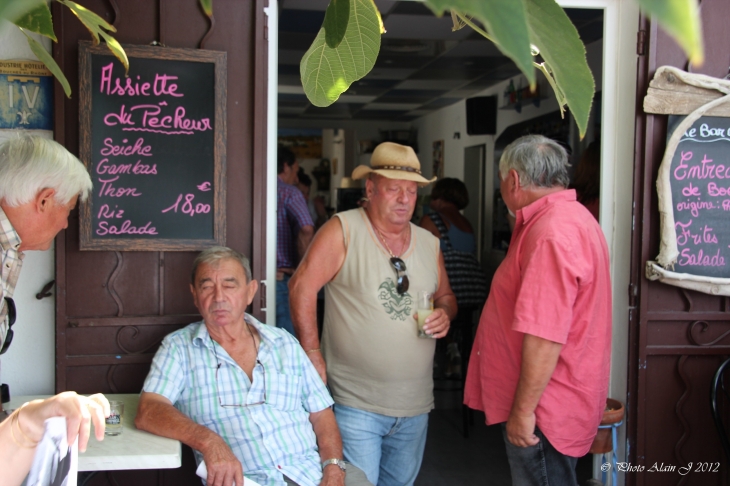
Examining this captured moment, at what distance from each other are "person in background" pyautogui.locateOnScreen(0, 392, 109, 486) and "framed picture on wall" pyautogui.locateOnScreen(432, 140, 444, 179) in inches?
315

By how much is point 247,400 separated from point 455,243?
2774 mm

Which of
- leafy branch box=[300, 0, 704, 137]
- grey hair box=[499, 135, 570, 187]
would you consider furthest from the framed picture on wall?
leafy branch box=[300, 0, 704, 137]

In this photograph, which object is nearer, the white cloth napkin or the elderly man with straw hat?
the white cloth napkin

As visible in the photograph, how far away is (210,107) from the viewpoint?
8.07 ft

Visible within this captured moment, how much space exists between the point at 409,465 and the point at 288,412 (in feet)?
1.89

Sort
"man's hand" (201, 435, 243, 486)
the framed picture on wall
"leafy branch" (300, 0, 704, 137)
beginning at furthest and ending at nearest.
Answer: the framed picture on wall, "man's hand" (201, 435, 243, 486), "leafy branch" (300, 0, 704, 137)

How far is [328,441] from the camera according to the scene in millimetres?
2342

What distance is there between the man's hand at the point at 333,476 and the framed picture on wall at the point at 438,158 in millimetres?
6952

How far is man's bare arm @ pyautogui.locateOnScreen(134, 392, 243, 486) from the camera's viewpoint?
6.57 feet

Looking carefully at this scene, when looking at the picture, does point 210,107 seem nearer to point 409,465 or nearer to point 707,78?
point 409,465

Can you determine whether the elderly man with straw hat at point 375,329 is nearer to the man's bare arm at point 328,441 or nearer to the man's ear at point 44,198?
the man's bare arm at point 328,441

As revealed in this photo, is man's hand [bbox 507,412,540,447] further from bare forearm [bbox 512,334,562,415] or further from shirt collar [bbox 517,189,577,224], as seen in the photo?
shirt collar [bbox 517,189,577,224]

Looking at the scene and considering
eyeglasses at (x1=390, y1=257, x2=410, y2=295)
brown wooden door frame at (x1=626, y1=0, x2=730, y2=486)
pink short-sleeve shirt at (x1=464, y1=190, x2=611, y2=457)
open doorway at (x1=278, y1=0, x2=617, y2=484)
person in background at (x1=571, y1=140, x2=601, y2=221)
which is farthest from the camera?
open doorway at (x1=278, y1=0, x2=617, y2=484)

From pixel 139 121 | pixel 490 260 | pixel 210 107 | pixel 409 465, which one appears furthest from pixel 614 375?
pixel 490 260
